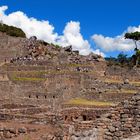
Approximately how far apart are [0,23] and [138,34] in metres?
16.7

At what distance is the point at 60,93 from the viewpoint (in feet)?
95.4

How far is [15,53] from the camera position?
41.1 meters

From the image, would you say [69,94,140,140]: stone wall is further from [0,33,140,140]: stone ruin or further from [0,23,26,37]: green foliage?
[0,23,26,37]: green foliage

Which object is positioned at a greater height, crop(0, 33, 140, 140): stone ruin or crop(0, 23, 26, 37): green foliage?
crop(0, 23, 26, 37): green foliage

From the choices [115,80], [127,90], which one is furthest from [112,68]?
[127,90]

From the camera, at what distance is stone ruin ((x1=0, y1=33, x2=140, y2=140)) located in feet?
31.1

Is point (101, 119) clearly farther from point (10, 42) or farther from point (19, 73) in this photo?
point (10, 42)

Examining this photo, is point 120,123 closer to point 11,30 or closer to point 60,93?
point 60,93

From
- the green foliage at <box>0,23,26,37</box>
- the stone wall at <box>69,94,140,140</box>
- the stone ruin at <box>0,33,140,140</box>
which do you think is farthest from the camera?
the green foliage at <box>0,23,26,37</box>

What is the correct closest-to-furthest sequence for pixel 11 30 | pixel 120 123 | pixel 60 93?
pixel 120 123 < pixel 60 93 < pixel 11 30

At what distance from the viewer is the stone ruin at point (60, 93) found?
373 inches

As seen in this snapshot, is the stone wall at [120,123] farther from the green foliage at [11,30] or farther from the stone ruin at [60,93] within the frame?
the green foliage at [11,30]

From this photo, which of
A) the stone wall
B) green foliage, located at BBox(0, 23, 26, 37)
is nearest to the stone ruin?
the stone wall

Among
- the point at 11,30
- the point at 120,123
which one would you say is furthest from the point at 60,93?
the point at 11,30
